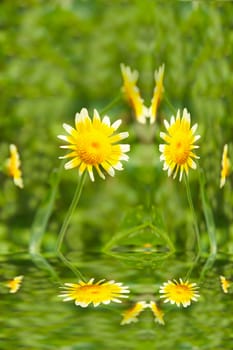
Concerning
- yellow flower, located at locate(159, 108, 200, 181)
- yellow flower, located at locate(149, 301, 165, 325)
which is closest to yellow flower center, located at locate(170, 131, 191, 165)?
yellow flower, located at locate(159, 108, 200, 181)

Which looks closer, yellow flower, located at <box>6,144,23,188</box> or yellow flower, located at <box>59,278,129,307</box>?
yellow flower, located at <box>59,278,129,307</box>

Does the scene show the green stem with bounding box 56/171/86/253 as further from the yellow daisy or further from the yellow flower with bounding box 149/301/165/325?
the yellow flower with bounding box 149/301/165/325

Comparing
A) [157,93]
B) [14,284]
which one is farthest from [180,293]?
[157,93]

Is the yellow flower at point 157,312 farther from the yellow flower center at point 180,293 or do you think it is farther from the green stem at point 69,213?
the green stem at point 69,213

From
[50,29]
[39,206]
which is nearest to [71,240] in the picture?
[39,206]

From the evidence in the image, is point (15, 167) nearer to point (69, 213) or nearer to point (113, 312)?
point (69, 213)

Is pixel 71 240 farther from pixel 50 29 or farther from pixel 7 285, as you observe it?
pixel 50 29
